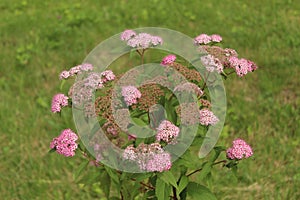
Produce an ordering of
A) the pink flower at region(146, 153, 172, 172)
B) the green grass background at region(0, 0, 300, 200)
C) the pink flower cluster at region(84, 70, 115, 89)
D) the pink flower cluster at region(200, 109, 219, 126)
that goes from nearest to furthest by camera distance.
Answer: the pink flower at region(146, 153, 172, 172) → the pink flower cluster at region(200, 109, 219, 126) → the pink flower cluster at region(84, 70, 115, 89) → the green grass background at region(0, 0, 300, 200)

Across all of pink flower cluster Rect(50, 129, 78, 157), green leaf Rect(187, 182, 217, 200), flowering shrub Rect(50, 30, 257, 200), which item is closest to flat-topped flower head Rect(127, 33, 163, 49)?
flowering shrub Rect(50, 30, 257, 200)

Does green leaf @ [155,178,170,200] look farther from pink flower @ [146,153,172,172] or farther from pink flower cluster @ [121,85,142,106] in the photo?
pink flower cluster @ [121,85,142,106]

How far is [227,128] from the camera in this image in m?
4.29

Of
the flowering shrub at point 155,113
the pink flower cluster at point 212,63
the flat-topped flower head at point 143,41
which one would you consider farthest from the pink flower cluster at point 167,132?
the flat-topped flower head at point 143,41

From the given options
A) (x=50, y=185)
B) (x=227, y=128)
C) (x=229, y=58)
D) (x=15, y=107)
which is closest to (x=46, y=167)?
(x=50, y=185)

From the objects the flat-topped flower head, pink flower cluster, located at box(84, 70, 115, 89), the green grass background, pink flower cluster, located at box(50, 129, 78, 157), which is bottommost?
pink flower cluster, located at box(50, 129, 78, 157)

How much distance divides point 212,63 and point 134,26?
3.92m

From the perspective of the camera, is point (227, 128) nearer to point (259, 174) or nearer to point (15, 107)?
point (259, 174)

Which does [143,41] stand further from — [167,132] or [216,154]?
[216,154]

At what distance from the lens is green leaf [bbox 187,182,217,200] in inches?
93.1

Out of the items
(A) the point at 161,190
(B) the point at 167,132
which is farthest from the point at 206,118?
(A) the point at 161,190

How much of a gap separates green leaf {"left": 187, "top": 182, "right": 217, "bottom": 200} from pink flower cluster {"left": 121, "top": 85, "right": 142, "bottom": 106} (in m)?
0.66

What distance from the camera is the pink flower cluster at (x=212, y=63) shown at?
219 centimetres

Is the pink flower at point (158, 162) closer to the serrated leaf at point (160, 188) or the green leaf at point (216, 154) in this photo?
the serrated leaf at point (160, 188)
